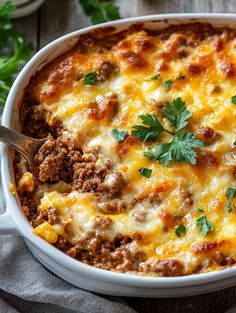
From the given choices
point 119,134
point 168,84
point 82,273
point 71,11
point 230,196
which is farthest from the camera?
point 71,11

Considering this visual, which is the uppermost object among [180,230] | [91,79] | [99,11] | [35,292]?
[91,79]

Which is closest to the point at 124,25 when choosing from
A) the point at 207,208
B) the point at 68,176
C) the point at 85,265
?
the point at 68,176

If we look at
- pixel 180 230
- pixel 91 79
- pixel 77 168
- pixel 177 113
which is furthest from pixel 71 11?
pixel 180 230

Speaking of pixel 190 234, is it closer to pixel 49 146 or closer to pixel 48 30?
pixel 49 146

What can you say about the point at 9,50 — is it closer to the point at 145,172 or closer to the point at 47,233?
the point at 145,172

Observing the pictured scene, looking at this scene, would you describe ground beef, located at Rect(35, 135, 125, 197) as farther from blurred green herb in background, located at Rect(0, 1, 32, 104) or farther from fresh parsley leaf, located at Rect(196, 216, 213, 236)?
blurred green herb in background, located at Rect(0, 1, 32, 104)

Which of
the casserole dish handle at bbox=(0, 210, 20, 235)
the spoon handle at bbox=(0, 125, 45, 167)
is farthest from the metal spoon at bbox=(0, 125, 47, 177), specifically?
the casserole dish handle at bbox=(0, 210, 20, 235)

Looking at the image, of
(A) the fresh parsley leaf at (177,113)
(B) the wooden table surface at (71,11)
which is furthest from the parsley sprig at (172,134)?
(B) the wooden table surface at (71,11)

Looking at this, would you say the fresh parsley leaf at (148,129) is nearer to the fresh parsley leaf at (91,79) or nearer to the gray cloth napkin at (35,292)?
the fresh parsley leaf at (91,79)
